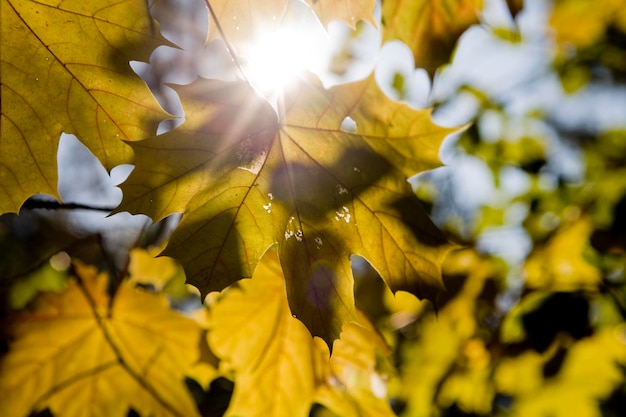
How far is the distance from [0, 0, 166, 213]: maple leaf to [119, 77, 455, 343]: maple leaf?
117 mm

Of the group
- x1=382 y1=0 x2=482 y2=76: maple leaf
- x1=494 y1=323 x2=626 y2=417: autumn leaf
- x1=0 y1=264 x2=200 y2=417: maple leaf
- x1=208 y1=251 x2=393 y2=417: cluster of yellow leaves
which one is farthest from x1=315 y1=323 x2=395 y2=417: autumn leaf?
x1=494 y1=323 x2=626 y2=417: autumn leaf

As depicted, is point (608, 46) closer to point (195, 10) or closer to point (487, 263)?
point (487, 263)

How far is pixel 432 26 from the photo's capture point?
140 cm

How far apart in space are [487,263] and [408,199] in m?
1.80

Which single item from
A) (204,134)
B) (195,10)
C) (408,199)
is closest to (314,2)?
(204,134)

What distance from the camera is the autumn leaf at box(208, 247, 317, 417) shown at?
62.2 inches

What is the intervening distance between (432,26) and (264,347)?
3.67 feet

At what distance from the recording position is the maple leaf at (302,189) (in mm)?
1156

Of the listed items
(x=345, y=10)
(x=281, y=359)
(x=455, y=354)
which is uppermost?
(x=345, y=10)

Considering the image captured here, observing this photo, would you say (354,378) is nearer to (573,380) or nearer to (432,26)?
(432,26)

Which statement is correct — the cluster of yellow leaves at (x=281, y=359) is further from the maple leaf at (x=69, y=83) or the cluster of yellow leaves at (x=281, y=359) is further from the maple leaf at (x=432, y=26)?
the maple leaf at (x=432, y=26)

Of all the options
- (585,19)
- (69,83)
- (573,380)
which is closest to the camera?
(69,83)

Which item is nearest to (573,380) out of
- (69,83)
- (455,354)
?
(455,354)

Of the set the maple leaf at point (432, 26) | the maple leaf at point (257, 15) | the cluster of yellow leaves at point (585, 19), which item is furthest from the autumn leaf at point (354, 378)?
the cluster of yellow leaves at point (585, 19)
